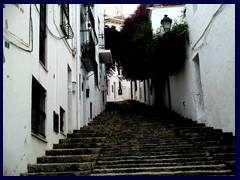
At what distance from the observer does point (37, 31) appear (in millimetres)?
8523

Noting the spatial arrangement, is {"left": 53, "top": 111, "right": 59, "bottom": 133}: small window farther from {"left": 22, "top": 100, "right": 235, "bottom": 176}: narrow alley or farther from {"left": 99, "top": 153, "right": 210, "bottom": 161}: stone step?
{"left": 99, "top": 153, "right": 210, "bottom": 161}: stone step

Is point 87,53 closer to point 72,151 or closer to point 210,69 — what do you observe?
point 210,69

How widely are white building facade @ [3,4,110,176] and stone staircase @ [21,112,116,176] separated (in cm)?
23

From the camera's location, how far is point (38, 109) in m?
8.57

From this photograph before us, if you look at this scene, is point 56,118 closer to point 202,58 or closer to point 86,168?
point 86,168

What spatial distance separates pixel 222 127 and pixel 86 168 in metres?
4.85

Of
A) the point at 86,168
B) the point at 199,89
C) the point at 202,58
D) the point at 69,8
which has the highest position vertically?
the point at 69,8

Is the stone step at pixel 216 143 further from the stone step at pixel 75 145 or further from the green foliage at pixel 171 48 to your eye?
the green foliage at pixel 171 48

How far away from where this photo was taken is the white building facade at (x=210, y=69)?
945cm

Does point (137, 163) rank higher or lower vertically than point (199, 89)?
lower

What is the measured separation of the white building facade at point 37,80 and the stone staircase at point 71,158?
0.23m

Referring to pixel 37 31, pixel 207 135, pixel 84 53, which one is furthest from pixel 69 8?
pixel 207 135

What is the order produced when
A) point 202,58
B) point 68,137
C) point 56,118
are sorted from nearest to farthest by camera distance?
point 56,118, point 68,137, point 202,58

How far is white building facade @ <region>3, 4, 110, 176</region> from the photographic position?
251 inches
